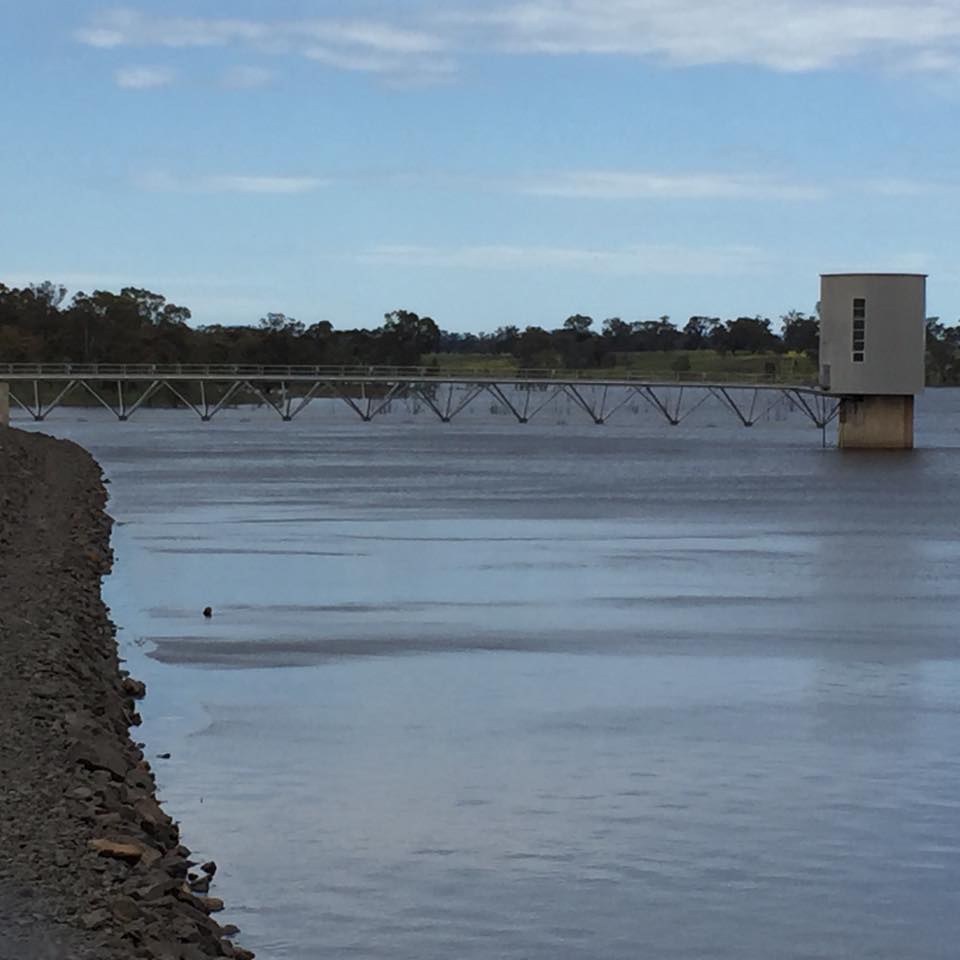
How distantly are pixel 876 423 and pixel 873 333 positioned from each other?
24.4 ft

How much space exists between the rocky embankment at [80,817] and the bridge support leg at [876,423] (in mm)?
62731

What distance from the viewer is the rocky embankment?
10.7m

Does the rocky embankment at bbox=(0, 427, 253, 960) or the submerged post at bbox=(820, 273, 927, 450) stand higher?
the submerged post at bbox=(820, 273, 927, 450)

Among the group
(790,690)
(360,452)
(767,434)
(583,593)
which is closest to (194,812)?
(790,690)

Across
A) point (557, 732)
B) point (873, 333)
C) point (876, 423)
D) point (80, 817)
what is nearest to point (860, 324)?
point (873, 333)

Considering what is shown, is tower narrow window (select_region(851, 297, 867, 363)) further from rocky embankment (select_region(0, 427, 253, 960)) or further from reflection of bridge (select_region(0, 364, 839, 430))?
rocky embankment (select_region(0, 427, 253, 960))

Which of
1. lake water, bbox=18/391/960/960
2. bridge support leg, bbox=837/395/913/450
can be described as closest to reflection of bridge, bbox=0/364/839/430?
bridge support leg, bbox=837/395/913/450

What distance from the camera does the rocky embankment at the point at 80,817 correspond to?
10.7 m

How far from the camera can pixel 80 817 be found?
516 inches

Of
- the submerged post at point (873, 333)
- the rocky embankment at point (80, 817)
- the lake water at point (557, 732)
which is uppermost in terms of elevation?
the submerged post at point (873, 333)

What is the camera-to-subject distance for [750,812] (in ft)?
51.6

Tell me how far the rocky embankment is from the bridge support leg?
6273cm

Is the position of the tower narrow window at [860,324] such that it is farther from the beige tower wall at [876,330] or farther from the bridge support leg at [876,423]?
the bridge support leg at [876,423]

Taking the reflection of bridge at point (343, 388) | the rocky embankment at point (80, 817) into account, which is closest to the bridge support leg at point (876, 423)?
the reflection of bridge at point (343, 388)
